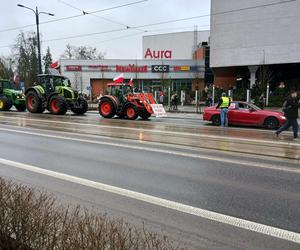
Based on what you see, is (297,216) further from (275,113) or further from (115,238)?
(275,113)

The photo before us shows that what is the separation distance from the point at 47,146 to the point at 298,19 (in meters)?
33.8

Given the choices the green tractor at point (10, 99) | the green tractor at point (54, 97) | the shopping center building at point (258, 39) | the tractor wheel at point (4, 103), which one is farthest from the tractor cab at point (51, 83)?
the shopping center building at point (258, 39)

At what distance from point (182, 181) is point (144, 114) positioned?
14.2m

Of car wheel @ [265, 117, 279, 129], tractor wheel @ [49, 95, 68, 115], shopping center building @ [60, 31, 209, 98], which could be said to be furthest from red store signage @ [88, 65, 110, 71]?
car wheel @ [265, 117, 279, 129]

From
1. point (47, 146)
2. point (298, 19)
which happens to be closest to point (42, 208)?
point (47, 146)

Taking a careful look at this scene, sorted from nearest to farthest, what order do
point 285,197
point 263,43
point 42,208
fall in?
point 42,208 < point 285,197 < point 263,43

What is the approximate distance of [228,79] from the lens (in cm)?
4822

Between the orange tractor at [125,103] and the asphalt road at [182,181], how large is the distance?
8233mm

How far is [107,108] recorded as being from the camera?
21891mm

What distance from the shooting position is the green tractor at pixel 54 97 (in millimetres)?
23094

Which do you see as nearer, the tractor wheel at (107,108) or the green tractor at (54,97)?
the tractor wheel at (107,108)

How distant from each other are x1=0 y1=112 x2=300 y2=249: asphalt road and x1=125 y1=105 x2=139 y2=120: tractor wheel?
26.5 feet

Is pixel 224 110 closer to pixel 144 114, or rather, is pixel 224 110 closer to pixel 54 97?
pixel 144 114

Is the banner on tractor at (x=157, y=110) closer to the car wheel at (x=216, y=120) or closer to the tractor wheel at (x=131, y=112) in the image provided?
the tractor wheel at (x=131, y=112)
